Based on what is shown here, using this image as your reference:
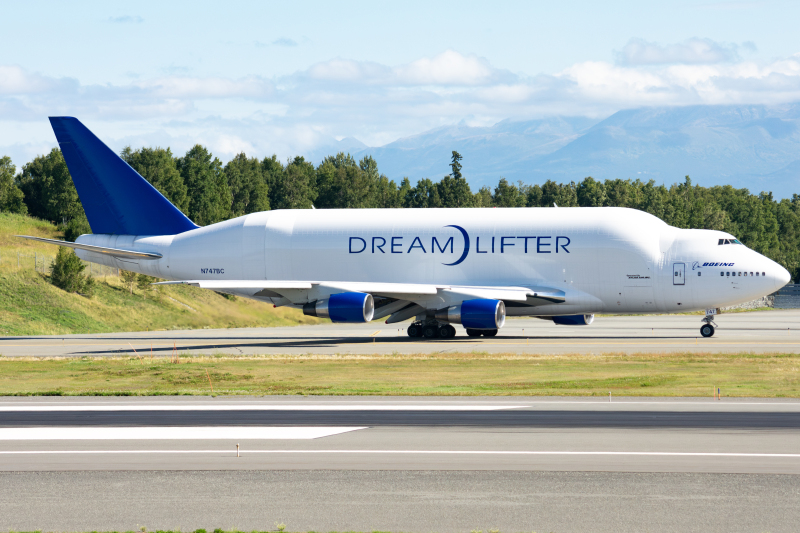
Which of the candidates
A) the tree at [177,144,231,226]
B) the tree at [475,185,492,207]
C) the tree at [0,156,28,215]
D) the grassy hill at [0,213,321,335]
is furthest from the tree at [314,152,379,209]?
the grassy hill at [0,213,321,335]

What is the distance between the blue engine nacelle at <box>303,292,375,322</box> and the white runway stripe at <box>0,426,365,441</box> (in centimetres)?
2204

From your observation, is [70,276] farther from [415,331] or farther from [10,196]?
[10,196]

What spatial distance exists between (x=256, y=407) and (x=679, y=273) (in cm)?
2555

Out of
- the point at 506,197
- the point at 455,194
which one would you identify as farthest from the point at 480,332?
the point at 506,197

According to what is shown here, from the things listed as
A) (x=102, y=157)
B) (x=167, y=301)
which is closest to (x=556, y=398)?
(x=102, y=157)

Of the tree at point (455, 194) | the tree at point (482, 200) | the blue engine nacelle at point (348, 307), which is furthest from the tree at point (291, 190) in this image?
the blue engine nacelle at point (348, 307)

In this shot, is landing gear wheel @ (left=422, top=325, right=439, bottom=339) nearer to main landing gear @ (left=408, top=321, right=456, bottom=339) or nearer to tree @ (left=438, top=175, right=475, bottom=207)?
main landing gear @ (left=408, top=321, right=456, bottom=339)

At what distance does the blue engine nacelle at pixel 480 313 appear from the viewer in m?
39.8

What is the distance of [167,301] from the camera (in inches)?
2643

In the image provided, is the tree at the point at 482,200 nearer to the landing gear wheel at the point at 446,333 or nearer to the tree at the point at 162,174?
the tree at the point at 162,174

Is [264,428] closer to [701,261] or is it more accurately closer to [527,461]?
[527,461]

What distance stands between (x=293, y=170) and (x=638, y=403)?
10149 centimetres

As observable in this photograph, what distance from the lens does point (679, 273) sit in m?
40.5

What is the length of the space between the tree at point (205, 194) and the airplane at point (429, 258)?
4117 centimetres
